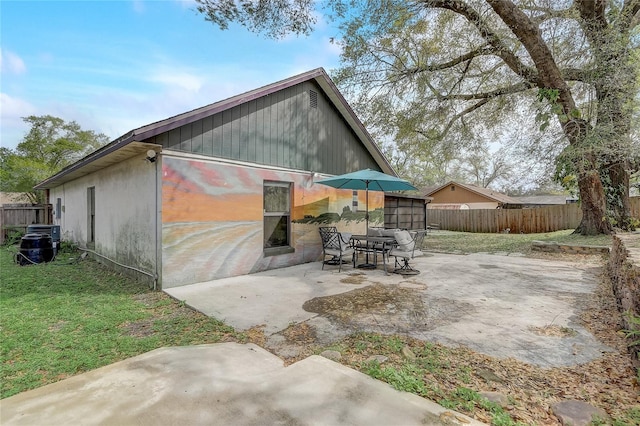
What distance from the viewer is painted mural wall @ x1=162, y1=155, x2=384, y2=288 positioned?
538cm

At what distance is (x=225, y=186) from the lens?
6113 millimetres

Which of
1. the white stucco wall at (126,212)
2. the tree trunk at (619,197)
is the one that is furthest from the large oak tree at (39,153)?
the tree trunk at (619,197)

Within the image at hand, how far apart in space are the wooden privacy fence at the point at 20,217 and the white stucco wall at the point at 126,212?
214 inches

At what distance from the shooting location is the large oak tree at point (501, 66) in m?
7.78

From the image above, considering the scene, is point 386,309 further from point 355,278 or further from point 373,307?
point 355,278

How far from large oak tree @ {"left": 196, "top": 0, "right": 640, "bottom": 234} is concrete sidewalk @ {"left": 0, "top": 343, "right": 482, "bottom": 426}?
22.0ft

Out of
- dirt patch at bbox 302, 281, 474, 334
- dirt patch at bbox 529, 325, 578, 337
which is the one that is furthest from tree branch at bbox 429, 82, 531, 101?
dirt patch at bbox 529, 325, 578, 337

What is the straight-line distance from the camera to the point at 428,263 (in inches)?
320

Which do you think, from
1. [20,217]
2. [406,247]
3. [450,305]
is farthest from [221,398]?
[20,217]

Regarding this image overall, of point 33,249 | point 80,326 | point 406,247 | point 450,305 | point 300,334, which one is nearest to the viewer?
point 300,334

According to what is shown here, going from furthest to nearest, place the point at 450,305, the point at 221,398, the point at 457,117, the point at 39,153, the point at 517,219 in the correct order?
the point at 39,153 < the point at 517,219 < the point at 457,117 < the point at 450,305 < the point at 221,398

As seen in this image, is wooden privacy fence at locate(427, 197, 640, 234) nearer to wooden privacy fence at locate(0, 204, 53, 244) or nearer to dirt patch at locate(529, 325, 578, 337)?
dirt patch at locate(529, 325, 578, 337)

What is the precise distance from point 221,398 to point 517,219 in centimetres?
2168

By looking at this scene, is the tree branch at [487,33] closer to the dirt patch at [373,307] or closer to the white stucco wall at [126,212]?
the dirt patch at [373,307]
